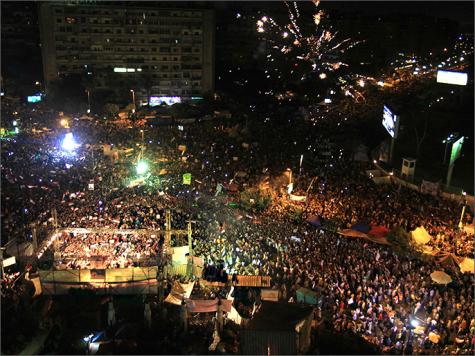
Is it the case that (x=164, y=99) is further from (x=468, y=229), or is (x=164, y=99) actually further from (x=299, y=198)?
(x=468, y=229)

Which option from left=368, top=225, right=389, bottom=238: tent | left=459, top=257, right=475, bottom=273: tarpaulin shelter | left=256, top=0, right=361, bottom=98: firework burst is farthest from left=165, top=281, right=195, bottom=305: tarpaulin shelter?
left=256, top=0, right=361, bottom=98: firework burst

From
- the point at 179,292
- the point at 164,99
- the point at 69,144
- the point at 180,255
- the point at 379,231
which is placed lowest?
the point at 179,292

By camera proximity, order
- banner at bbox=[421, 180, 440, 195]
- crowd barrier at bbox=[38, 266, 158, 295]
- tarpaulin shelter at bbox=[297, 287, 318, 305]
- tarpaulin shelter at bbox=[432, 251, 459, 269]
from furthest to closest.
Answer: banner at bbox=[421, 180, 440, 195] < tarpaulin shelter at bbox=[432, 251, 459, 269] < crowd barrier at bbox=[38, 266, 158, 295] < tarpaulin shelter at bbox=[297, 287, 318, 305]

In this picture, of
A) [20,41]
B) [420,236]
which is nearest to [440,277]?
[420,236]

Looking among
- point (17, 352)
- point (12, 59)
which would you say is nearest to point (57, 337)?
point (17, 352)

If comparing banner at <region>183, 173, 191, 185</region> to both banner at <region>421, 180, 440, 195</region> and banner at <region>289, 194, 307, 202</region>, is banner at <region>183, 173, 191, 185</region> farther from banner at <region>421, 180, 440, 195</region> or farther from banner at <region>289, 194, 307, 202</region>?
banner at <region>421, 180, 440, 195</region>

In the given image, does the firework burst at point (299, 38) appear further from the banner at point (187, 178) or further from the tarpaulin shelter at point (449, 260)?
the tarpaulin shelter at point (449, 260)
